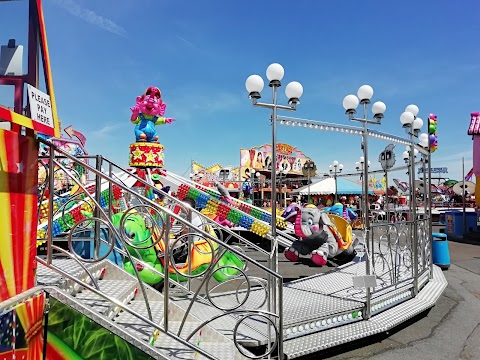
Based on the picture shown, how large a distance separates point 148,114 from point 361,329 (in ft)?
20.8

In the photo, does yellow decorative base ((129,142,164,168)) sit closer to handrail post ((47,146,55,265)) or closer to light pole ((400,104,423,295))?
light pole ((400,104,423,295))

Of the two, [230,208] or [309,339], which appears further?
[230,208]

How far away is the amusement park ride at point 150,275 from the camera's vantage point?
2160 millimetres

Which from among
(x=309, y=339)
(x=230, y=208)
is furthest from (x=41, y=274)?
(x=230, y=208)

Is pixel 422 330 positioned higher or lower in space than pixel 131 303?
lower

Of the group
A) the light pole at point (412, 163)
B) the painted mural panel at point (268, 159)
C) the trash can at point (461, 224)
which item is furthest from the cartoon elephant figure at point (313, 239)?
the painted mural panel at point (268, 159)

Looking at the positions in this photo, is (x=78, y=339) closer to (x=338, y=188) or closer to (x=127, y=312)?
(x=127, y=312)

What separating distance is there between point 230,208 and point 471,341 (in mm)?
3984

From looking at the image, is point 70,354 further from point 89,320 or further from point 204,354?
point 204,354

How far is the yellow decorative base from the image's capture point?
322 inches

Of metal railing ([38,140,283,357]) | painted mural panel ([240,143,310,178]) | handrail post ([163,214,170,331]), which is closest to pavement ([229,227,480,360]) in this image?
metal railing ([38,140,283,357])

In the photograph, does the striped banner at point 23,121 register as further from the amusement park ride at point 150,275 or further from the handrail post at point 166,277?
the handrail post at point 166,277

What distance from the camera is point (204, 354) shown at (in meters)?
2.68

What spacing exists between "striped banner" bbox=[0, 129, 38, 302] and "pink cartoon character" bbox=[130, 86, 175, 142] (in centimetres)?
631
